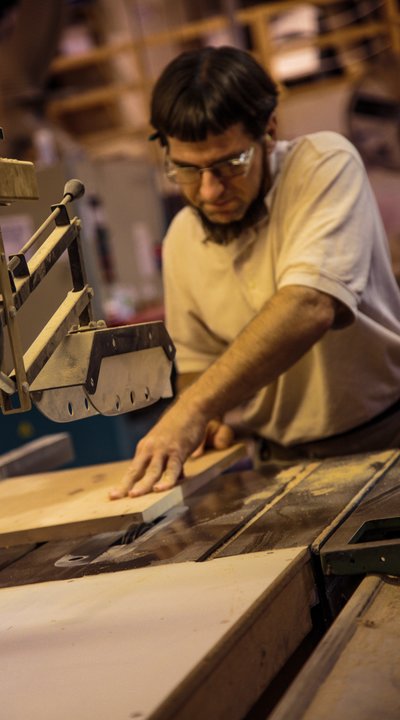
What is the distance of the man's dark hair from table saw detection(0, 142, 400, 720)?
76 cm

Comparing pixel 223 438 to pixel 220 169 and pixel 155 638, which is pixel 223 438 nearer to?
pixel 220 169

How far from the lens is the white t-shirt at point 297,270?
211 cm

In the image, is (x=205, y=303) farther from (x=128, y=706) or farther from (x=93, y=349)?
(x=128, y=706)

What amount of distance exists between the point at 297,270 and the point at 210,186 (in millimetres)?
301

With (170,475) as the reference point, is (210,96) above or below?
above

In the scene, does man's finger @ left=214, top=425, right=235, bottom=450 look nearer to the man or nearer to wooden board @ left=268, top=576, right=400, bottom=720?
the man

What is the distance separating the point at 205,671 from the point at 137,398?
21.9 inches

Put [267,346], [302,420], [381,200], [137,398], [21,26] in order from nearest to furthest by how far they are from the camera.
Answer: [137,398]
[267,346]
[302,420]
[21,26]
[381,200]

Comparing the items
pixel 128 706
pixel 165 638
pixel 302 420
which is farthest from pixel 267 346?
pixel 128 706

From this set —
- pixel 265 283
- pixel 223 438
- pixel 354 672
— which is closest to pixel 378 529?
pixel 354 672

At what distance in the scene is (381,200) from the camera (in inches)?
304

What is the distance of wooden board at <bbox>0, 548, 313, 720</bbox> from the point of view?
0.97 metres

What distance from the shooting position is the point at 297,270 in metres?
2.03

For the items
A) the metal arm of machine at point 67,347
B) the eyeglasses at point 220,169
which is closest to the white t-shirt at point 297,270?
the eyeglasses at point 220,169
